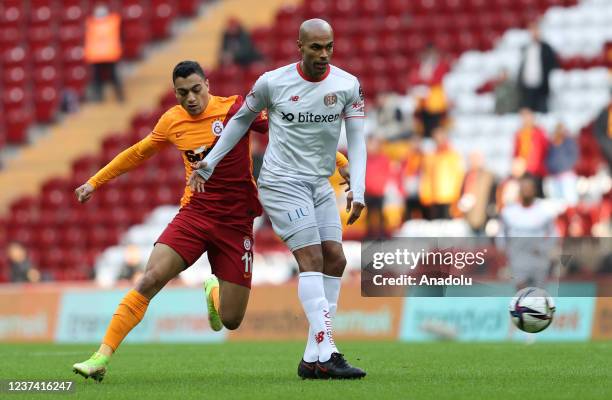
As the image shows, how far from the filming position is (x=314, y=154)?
8875 millimetres

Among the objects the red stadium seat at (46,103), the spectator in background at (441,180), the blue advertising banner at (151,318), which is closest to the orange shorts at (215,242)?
the blue advertising banner at (151,318)

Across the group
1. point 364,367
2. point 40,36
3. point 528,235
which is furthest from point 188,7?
point 364,367

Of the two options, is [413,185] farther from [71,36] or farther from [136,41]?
[71,36]

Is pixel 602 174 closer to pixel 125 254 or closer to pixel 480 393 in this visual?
pixel 125 254

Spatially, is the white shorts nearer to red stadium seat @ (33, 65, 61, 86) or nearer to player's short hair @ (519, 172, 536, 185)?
player's short hair @ (519, 172, 536, 185)

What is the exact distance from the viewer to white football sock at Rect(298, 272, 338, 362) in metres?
8.63

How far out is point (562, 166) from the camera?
741 inches

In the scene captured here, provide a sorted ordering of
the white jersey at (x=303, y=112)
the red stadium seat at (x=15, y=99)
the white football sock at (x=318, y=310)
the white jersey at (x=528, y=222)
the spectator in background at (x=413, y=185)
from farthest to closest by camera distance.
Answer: the red stadium seat at (x=15, y=99)
the spectator in background at (x=413, y=185)
the white jersey at (x=528, y=222)
the white jersey at (x=303, y=112)
the white football sock at (x=318, y=310)

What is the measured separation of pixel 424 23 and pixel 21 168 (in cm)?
904

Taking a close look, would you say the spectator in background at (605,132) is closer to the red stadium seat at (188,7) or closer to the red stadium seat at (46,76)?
the red stadium seat at (188,7)

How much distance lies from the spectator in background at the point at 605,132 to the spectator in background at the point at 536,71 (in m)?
1.47

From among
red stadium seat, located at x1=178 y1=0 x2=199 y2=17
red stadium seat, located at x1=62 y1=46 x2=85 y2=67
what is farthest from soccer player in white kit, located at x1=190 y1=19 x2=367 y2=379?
red stadium seat, located at x1=62 y1=46 x2=85 y2=67

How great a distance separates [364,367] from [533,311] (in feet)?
4.41

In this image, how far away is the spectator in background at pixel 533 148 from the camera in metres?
18.7
